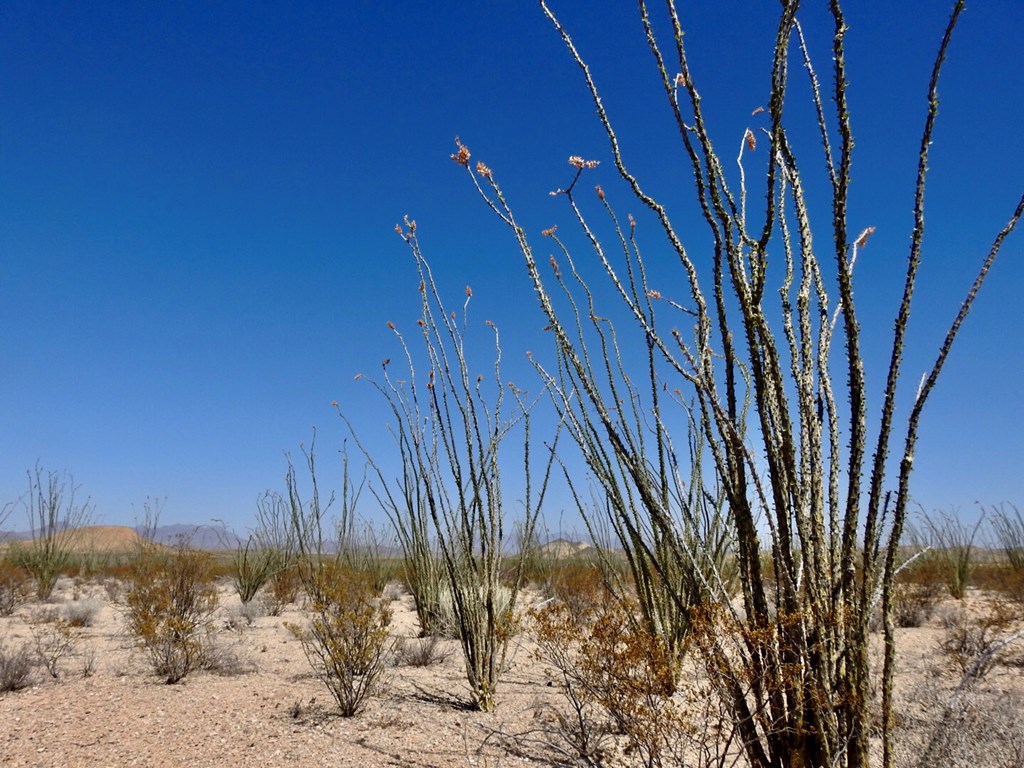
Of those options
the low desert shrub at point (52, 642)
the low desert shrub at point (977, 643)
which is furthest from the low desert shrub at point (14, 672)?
the low desert shrub at point (977, 643)

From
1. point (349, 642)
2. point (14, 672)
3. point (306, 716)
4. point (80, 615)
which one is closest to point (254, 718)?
point (306, 716)

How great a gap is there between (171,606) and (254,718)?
2638mm

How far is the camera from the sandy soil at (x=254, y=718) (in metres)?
3.64

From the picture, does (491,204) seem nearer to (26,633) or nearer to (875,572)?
(875,572)

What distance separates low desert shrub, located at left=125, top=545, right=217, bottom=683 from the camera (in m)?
5.66

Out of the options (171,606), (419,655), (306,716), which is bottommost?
(419,655)

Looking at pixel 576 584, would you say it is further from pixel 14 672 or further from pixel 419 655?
pixel 14 672

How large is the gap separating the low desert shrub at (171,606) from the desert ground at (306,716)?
185 mm

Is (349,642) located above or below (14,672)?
above

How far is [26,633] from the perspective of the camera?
8094mm

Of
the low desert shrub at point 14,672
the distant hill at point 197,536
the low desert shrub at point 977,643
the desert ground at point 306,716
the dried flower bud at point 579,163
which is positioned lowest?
the low desert shrub at point 977,643

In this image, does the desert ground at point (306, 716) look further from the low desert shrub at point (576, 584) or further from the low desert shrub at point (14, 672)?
the low desert shrub at point (576, 584)

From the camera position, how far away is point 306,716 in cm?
450

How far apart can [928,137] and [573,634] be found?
2476mm
